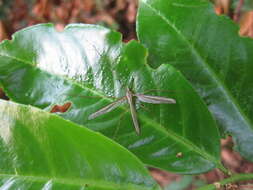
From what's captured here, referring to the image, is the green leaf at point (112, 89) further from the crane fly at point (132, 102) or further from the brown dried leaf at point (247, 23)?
the brown dried leaf at point (247, 23)

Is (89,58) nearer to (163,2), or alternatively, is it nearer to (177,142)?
(163,2)

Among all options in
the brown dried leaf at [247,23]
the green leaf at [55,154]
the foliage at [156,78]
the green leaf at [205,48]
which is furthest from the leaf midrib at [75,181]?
A: the brown dried leaf at [247,23]

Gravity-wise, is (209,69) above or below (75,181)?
above

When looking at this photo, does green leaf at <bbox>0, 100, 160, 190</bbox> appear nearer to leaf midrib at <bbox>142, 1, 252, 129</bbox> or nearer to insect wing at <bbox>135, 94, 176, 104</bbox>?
insect wing at <bbox>135, 94, 176, 104</bbox>

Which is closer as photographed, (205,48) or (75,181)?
(75,181)

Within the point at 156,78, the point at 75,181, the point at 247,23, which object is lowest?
the point at 75,181

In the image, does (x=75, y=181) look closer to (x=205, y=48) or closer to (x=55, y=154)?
(x=55, y=154)

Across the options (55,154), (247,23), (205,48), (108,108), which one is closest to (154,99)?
(108,108)
